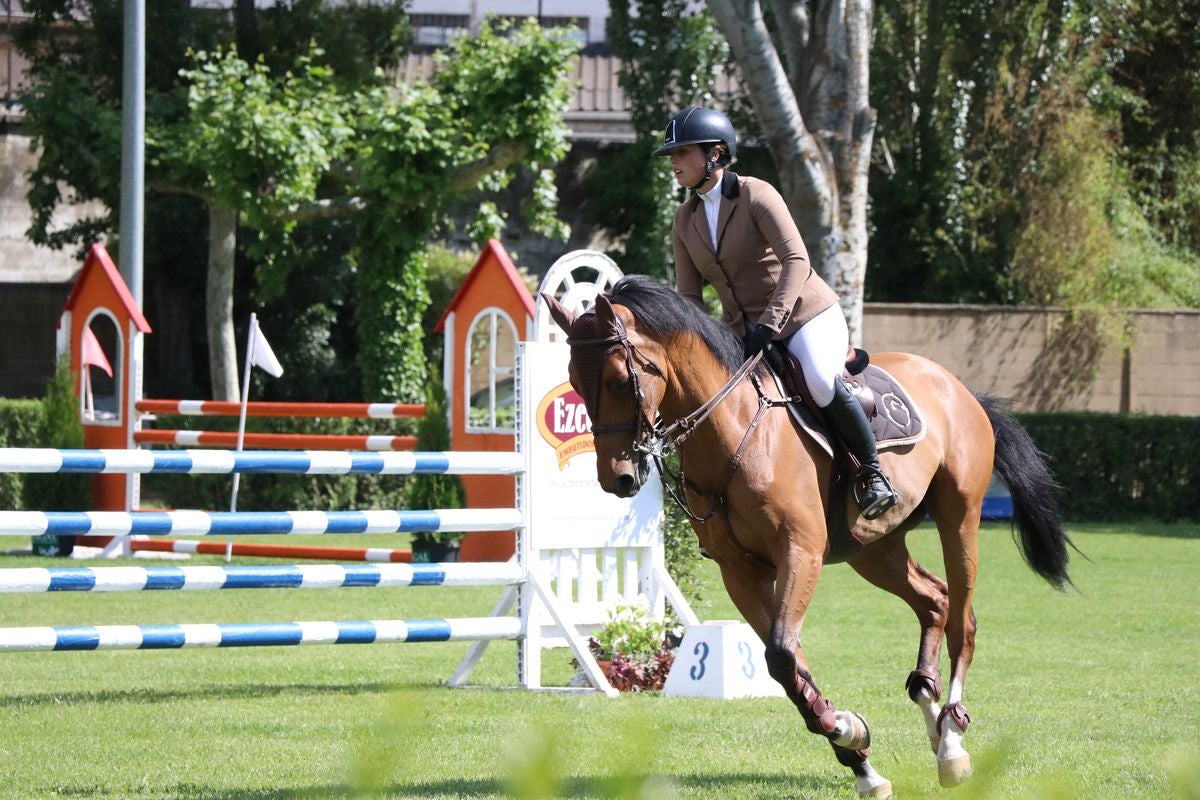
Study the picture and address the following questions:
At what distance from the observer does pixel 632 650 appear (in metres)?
8.05

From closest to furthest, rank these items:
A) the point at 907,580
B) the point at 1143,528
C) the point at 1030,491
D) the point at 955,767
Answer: the point at 955,767 → the point at 907,580 → the point at 1030,491 → the point at 1143,528

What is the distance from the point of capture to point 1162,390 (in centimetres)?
2405

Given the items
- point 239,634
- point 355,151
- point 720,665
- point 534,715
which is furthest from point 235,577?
Result: point 355,151

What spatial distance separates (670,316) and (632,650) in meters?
3.22

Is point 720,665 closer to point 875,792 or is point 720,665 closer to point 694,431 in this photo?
point 875,792

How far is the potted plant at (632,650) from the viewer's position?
792 cm

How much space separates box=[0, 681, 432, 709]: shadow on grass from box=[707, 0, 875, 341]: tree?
31.3 ft

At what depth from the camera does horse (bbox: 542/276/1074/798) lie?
5047 millimetres

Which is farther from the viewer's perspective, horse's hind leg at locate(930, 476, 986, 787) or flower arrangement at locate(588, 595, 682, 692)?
flower arrangement at locate(588, 595, 682, 692)

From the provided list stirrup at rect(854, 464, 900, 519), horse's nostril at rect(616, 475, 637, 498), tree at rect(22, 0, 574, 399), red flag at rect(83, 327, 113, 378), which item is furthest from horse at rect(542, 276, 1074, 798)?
tree at rect(22, 0, 574, 399)

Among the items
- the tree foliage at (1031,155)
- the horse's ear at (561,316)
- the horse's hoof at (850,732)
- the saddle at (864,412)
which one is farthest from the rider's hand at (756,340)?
the tree foliage at (1031,155)

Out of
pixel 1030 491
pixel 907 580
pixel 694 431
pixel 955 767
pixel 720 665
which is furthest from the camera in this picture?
pixel 720 665

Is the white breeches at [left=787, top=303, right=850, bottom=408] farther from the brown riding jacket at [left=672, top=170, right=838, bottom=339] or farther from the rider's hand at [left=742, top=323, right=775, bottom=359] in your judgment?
the rider's hand at [left=742, top=323, right=775, bottom=359]

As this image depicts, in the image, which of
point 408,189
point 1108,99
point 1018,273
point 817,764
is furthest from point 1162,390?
point 817,764
